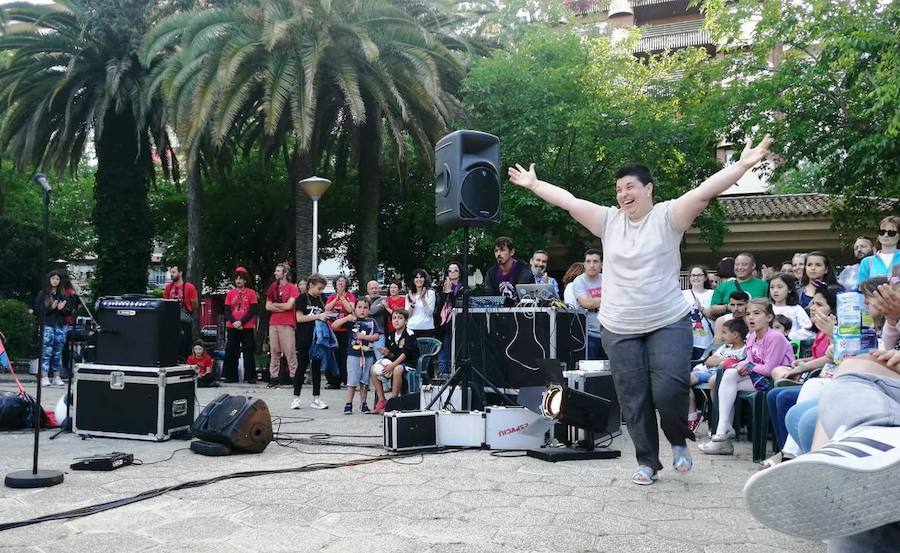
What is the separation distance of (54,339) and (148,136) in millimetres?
8196

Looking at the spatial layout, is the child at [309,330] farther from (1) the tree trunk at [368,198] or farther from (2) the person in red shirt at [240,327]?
(1) the tree trunk at [368,198]

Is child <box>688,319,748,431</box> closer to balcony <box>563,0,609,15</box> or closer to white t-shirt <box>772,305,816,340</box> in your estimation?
white t-shirt <box>772,305,816,340</box>

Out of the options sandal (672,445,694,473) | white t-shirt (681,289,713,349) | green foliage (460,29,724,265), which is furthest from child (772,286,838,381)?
green foliage (460,29,724,265)

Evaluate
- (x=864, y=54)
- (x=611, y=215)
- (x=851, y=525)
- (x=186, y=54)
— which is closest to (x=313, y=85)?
(x=186, y=54)

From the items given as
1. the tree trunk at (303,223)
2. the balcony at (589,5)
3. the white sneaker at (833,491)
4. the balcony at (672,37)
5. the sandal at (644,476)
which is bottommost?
the sandal at (644,476)

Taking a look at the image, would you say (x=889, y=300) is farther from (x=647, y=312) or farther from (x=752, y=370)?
(x=752, y=370)

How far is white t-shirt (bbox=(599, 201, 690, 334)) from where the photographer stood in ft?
14.8

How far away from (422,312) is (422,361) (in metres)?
1.19

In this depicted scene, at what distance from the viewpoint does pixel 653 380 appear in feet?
15.0

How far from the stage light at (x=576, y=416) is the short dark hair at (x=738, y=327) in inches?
62.0

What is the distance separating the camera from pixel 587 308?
773cm

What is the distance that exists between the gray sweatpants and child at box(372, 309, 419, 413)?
12.1ft

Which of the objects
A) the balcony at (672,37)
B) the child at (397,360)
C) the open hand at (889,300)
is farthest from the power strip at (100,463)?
the balcony at (672,37)

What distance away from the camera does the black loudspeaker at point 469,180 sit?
6238 mm
